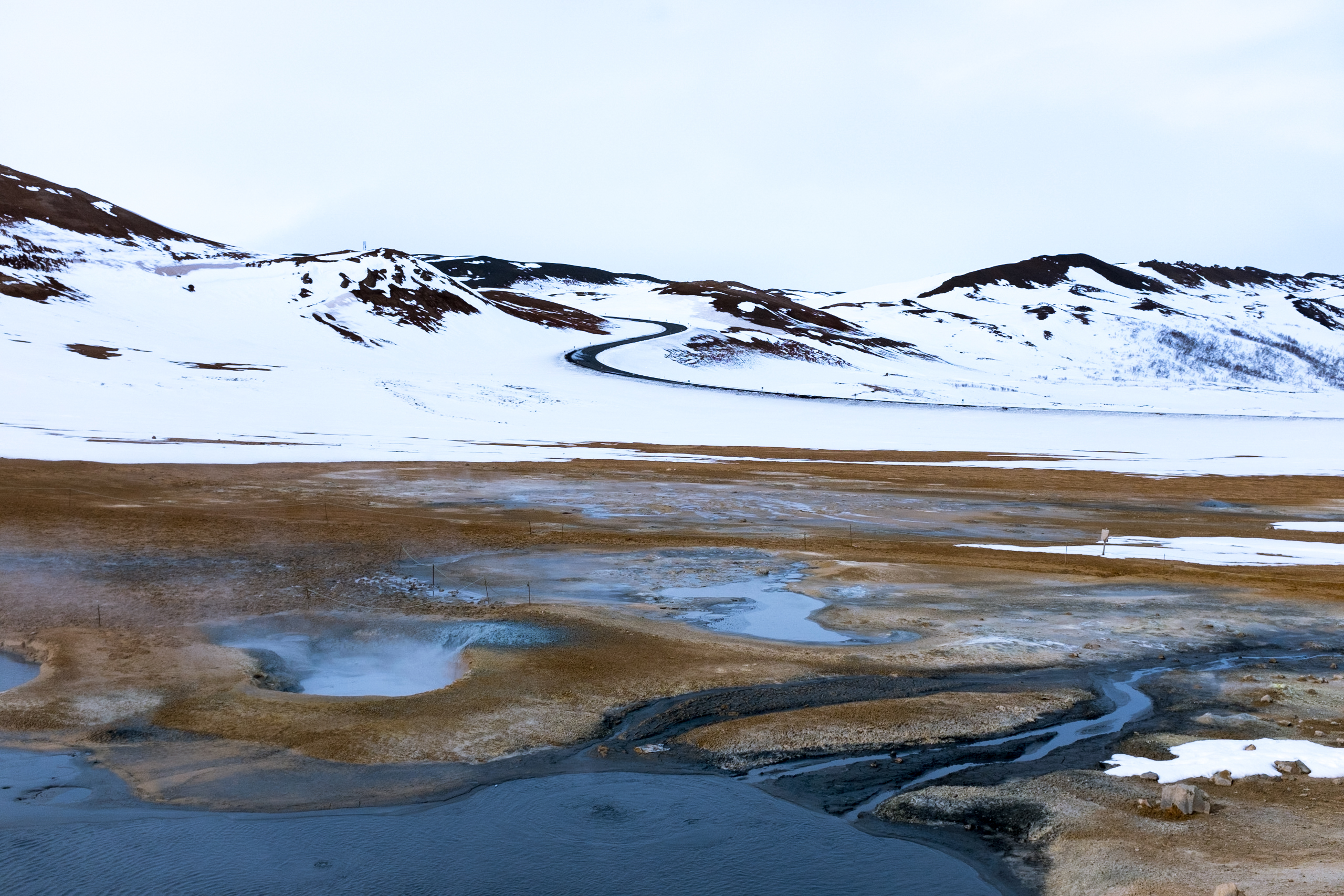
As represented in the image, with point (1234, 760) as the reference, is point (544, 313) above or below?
above

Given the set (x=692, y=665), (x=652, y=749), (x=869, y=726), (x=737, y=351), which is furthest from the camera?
(x=737, y=351)

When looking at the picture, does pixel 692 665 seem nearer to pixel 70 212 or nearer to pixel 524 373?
pixel 524 373

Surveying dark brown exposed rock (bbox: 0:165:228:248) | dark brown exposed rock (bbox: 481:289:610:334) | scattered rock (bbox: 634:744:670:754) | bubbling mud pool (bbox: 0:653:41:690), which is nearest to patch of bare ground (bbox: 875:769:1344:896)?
scattered rock (bbox: 634:744:670:754)

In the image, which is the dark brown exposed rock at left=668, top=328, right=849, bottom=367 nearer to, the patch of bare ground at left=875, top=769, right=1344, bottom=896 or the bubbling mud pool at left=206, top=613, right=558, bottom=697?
the bubbling mud pool at left=206, top=613, right=558, bottom=697

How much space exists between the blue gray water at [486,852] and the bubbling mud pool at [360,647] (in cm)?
369

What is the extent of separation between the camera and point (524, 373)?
91.1 m

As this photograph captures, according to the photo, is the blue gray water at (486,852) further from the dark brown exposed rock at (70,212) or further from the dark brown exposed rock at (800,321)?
the dark brown exposed rock at (70,212)

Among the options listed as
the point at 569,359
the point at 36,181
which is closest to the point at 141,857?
the point at 569,359

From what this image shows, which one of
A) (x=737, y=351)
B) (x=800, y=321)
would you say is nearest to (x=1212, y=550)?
(x=737, y=351)

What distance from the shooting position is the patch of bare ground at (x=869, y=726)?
11242mm

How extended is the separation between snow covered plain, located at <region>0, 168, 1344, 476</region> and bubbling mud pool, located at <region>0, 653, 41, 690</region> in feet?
82.1

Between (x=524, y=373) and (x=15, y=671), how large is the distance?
3083 inches

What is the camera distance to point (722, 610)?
58.0 feet

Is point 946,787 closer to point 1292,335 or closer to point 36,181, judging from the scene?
point 36,181
